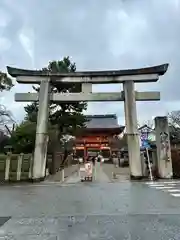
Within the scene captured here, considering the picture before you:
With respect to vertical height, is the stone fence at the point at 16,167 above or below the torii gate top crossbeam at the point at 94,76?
below

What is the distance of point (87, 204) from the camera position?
1025 centimetres

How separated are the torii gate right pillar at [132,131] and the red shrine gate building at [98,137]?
37.7 meters

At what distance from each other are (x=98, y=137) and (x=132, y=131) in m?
43.2

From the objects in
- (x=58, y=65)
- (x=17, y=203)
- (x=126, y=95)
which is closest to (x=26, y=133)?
(x=58, y=65)

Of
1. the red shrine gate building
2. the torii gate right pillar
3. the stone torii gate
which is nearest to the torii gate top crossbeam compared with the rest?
the stone torii gate

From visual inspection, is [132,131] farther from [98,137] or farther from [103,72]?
[98,137]

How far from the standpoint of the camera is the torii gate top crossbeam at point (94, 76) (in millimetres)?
21844

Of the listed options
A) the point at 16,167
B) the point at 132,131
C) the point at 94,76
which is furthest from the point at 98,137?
the point at 16,167

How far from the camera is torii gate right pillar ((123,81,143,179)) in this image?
20594 millimetres

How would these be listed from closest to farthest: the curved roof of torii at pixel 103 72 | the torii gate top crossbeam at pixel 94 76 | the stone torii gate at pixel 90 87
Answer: the stone torii gate at pixel 90 87
the curved roof of torii at pixel 103 72
the torii gate top crossbeam at pixel 94 76

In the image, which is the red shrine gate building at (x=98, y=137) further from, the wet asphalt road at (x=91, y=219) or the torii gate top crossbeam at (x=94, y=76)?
the wet asphalt road at (x=91, y=219)

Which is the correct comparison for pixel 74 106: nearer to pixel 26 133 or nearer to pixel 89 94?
pixel 26 133

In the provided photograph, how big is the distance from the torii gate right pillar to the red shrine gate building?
37.7 m

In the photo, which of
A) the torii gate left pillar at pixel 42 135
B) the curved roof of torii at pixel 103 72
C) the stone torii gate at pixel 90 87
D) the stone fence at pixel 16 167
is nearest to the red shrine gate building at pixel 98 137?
the stone torii gate at pixel 90 87
